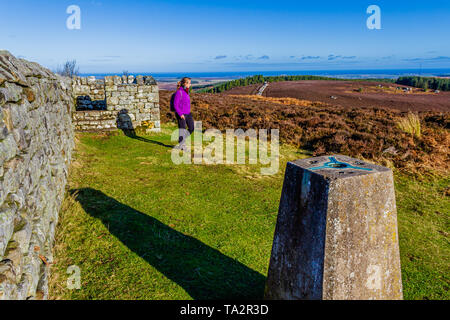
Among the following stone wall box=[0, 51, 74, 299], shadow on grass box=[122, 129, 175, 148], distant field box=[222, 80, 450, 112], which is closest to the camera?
stone wall box=[0, 51, 74, 299]

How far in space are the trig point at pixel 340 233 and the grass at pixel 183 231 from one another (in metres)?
1.11

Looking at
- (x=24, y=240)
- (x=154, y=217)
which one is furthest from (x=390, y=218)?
(x=154, y=217)

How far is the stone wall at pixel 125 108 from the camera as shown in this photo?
31.9 ft

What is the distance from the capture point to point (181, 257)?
3.71 m

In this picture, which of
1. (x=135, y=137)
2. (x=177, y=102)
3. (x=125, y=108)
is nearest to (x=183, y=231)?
(x=177, y=102)

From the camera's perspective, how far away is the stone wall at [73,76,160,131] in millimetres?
9734

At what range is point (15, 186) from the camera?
2.48m

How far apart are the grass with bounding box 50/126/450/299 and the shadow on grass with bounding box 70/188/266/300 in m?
0.01

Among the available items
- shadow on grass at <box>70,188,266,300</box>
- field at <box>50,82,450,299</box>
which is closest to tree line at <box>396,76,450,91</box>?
field at <box>50,82,450,299</box>

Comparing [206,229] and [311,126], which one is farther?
[311,126]

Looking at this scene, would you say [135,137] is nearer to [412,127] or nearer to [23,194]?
[23,194]

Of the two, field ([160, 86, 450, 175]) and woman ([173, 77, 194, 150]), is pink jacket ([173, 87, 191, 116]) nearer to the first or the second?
woman ([173, 77, 194, 150])
